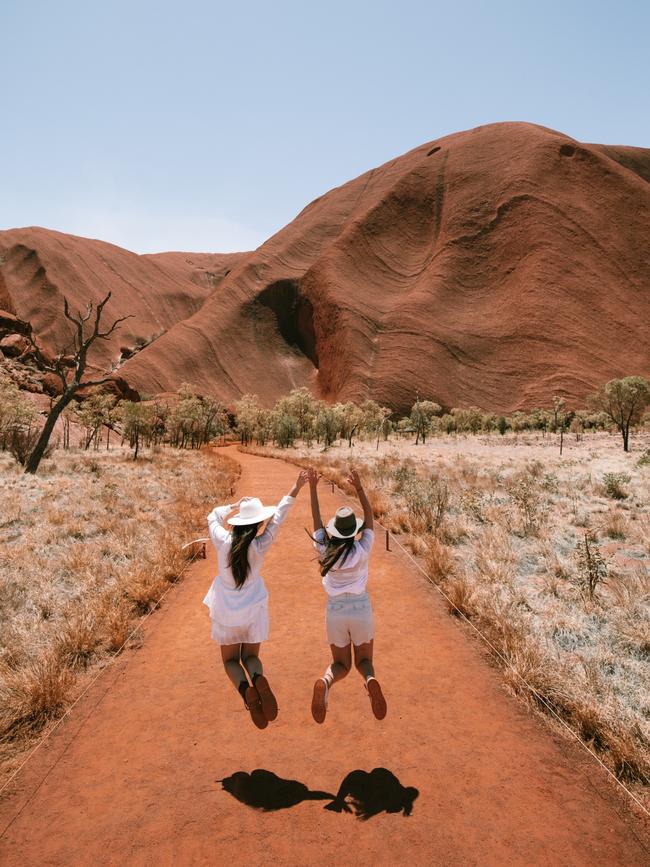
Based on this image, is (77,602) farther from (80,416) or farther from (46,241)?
(46,241)

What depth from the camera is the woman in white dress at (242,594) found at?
155 inches

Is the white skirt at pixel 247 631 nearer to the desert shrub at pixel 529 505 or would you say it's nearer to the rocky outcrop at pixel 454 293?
the desert shrub at pixel 529 505

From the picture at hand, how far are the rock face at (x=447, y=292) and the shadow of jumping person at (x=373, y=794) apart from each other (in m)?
74.9

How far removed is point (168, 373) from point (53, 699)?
8603cm

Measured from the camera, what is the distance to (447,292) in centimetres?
8881

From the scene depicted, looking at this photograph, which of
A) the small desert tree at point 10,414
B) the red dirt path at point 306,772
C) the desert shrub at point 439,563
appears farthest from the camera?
the small desert tree at point 10,414

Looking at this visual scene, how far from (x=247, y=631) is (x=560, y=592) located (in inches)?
210

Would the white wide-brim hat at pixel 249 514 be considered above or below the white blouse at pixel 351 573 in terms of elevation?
above

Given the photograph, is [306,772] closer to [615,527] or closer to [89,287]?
[615,527]

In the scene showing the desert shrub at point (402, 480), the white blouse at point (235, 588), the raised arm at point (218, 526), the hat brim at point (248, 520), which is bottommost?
the desert shrub at point (402, 480)

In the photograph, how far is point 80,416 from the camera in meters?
46.2

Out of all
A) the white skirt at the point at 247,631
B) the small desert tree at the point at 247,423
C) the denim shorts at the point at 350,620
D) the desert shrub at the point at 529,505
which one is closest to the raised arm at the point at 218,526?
the white skirt at the point at 247,631

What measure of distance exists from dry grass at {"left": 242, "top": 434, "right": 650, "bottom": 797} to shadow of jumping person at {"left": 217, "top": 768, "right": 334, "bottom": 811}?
2.36 metres

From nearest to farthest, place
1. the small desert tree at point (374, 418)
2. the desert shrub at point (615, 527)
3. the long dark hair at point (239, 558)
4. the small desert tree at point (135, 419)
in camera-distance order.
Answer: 1. the long dark hair at point (239, 558)
2. the desert shrub at point (615, 527)
3. the small desert tree at point (135, 419)
4. the small desert tree at point (374, 418)
